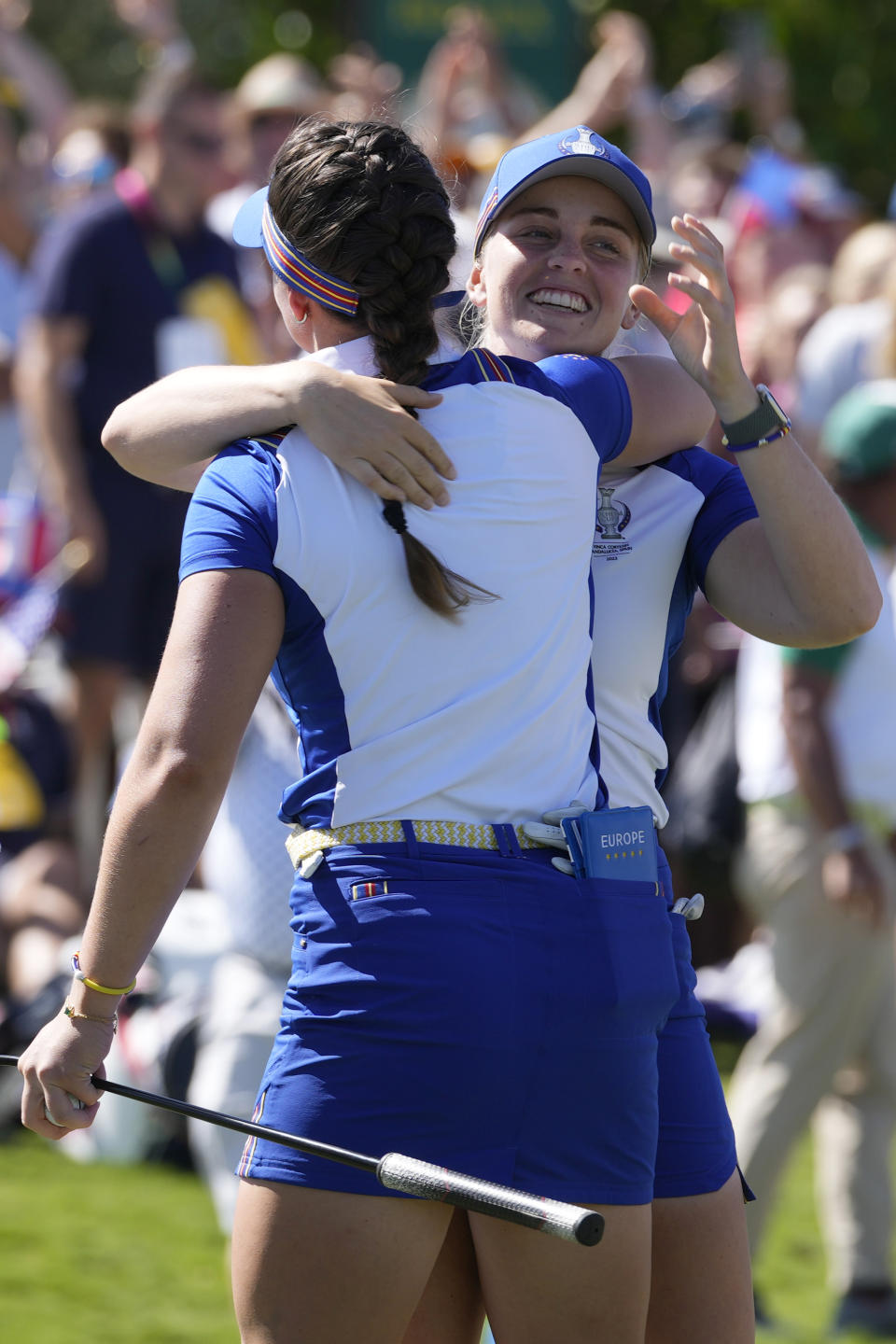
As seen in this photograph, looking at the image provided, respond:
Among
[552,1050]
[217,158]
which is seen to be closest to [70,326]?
[217,158]

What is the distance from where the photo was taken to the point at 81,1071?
221cm

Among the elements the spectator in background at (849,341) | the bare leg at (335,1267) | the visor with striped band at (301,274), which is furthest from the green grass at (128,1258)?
the spectator in background at (849,341)

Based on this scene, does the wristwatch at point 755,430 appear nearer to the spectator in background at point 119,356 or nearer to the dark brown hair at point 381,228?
the dark brown hair at point 381,228

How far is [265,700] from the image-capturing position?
377 cm

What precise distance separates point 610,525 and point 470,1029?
77cm

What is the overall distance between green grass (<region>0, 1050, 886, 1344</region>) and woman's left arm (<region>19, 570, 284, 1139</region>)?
2259 mm

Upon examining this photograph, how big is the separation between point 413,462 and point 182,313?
4.76 m

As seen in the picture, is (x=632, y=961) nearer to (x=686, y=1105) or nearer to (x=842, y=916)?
(x=686, y=1105)

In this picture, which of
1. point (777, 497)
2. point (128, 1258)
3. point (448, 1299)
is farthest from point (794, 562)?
point (128, 1258)

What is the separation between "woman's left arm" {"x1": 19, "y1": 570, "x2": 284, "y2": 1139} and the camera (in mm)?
2154

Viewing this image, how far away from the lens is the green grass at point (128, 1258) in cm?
423

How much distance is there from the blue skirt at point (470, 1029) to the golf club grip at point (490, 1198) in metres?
0.08

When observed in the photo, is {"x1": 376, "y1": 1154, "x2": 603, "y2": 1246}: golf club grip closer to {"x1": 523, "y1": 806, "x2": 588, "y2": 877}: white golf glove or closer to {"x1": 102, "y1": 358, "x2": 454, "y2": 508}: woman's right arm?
{"x1": 523, "y1": 806, "x2": 588, "y2": 877}: white golf glove

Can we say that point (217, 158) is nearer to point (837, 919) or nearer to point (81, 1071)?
point (837, 919)
